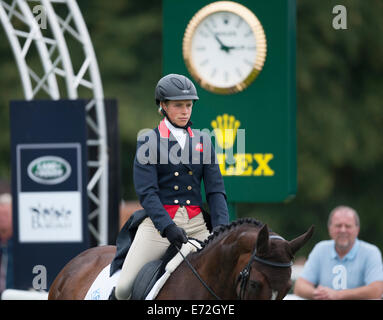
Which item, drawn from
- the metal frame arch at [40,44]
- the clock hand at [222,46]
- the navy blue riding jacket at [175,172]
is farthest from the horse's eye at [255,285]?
the metal frame arch at [40,44]

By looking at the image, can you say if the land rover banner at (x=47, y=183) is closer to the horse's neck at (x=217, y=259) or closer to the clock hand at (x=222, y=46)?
the clock hand at (x=222, y=46)

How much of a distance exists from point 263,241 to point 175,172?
925 millimetres

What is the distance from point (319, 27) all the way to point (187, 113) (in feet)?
40.4

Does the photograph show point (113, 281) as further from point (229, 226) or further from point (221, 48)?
point (221, 48)

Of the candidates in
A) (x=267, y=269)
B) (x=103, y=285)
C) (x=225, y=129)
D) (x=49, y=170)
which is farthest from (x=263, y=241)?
(x=49, y=170)

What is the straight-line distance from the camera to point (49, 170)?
10672mm

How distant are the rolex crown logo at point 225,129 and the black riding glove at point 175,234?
3261 mm

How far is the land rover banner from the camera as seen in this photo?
10625 millimetres

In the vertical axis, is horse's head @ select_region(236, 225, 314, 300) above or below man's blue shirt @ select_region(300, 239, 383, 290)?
above

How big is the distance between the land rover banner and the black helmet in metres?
4.61

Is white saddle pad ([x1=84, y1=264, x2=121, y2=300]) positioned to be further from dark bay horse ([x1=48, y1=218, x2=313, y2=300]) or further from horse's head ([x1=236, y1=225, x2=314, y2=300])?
horse's head ([x1=236, y1=225, x2=314, y2=300])

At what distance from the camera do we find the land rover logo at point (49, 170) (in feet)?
35.0

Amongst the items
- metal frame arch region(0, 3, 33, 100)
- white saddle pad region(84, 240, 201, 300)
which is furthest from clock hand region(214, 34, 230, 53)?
white saddle pad region(84, 240, 201, 300)

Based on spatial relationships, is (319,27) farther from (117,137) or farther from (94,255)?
(94,255)
